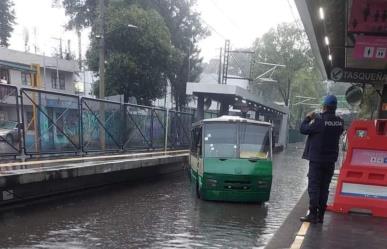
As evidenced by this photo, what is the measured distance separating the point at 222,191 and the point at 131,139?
698 cm

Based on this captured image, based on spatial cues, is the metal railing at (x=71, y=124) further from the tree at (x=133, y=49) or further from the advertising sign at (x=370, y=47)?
the tree at (x=133, y=49)

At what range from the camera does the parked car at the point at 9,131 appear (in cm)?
1052

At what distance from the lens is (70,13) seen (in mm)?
36344

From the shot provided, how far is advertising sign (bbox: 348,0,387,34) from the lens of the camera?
7.68 metres

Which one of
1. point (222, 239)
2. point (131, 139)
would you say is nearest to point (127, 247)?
point (222, 239)

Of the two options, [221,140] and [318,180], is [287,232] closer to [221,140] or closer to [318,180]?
[318,180]

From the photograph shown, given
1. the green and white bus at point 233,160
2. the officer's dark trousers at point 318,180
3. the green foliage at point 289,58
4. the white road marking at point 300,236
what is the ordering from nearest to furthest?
1. the white road marking at point 300,236
2. the officer's dark trousers at point 318,180
3. the green and white bus at point 233,160
4. the green foliage at point 289,58

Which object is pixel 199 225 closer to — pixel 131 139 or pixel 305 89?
pixel 131 139

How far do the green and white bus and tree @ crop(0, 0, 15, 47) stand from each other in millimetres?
48087

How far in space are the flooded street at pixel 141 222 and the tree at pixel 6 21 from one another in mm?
47510

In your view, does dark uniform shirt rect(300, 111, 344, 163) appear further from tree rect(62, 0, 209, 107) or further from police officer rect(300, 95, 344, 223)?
tree rect(62, 0, 209, 107)

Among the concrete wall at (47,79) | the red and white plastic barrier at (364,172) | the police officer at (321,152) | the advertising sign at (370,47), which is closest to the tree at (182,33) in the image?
the concrete wall at (47,79)

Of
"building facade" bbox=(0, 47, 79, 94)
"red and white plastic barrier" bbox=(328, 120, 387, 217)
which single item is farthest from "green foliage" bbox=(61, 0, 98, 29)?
"red and white plastic barrier" bbox=(328, 120, 387, 217)

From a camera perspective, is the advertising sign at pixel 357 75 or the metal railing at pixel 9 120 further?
the advertising sign at pixel 357 75
